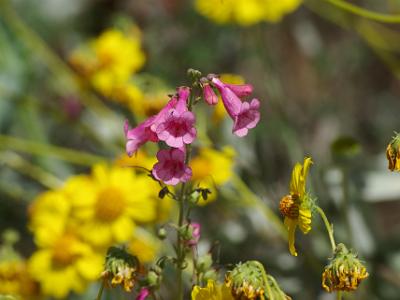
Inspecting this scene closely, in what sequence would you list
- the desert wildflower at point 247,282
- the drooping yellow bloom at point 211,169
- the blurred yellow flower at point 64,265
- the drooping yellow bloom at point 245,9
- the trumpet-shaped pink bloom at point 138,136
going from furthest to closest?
the drooping yellow bloom at point 245,9, the drooping yellow bloom at point 211,169, the blurred yellow flower at point 64,265, the trumpet-shaped pink bloom at point 138,136, the desert wildflower at point 247,282

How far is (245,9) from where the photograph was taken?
6.01 ft

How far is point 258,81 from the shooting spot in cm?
285

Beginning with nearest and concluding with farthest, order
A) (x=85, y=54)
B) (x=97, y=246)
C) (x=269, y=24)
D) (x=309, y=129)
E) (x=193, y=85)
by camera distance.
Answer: (x=193, y=85)
(x=97, y=246)
(x=85, y=54)
(x=309, y=129)
(x=269, y=24)

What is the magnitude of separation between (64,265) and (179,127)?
2.15 ft

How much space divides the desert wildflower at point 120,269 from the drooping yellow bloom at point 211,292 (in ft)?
0.26

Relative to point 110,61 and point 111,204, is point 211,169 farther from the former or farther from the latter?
point 110,61

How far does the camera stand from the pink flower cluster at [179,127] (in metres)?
0.92

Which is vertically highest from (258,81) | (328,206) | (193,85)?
(258,81)

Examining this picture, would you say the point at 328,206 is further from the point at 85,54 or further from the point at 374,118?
the point at 374,118

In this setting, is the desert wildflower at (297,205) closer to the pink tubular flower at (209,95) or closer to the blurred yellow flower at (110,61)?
the pink tubular flower at (209,95)

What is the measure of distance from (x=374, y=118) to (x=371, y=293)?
3.05ft

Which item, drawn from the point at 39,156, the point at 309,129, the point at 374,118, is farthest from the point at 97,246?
the point at 374,118

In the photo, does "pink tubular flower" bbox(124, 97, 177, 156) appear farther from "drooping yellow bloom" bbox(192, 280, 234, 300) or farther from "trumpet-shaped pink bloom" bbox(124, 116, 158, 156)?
"drooping yellow bloom" bbox(192, 280, 234, 300)

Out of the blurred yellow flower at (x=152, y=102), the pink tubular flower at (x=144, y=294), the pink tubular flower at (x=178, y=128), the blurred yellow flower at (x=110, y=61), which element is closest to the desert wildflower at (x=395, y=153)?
the pink tubular flower at (x=178, y=128)
